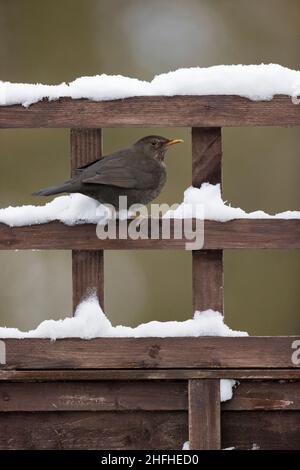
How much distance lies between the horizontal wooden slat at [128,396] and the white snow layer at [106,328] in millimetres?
182

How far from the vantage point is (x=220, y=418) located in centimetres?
415

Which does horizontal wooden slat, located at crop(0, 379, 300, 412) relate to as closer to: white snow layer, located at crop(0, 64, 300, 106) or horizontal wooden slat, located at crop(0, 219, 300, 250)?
horizontal wooden slat, located at crop(0, 219, 300, 250)

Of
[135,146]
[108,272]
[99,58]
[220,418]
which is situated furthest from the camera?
[108,272]

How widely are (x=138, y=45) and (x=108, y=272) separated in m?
1.71

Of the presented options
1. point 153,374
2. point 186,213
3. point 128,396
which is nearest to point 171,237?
point 186,213

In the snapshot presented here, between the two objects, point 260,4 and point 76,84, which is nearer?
point 76,84

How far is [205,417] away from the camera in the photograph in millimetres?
4113

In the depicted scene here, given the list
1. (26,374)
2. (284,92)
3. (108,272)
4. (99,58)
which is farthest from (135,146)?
(108,272)

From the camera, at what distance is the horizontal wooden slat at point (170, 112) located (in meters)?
4.14

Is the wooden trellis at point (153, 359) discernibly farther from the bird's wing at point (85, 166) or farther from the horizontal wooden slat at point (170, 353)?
the bird's wing at point (85, 166)

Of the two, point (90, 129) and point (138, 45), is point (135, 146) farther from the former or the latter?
point (138, 45)

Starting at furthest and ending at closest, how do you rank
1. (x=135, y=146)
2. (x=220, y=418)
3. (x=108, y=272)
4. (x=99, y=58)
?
(x=108, y=272) → (x=99, y=58) → (x=135, y=146) → (x=220, y=418)

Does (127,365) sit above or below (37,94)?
below

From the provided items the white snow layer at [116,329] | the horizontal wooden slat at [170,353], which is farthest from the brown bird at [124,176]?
the horizontal wooden slat at [170,353]
